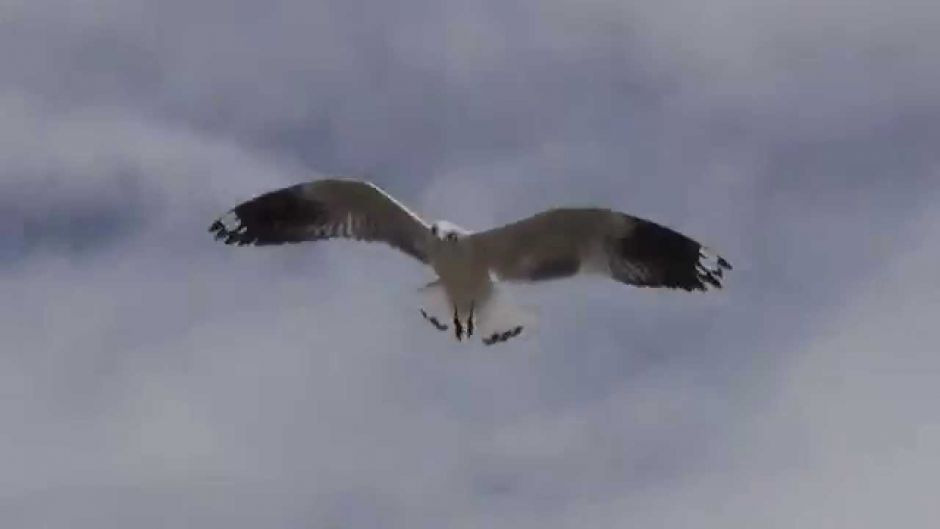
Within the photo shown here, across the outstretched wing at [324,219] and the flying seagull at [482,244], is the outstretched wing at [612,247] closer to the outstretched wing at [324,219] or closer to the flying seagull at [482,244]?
the flying seagull at [482,244]

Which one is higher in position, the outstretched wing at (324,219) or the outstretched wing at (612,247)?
the outstretched wing at (324,219)

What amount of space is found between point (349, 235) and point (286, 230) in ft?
1.30

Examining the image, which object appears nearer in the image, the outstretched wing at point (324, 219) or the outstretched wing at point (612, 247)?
the outstretched wing at point (612, 247)

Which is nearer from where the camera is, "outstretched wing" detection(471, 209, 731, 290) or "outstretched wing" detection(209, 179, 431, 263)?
"outstretched wing" detection(471, 209, 731, 290)

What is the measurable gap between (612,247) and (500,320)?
0.84m

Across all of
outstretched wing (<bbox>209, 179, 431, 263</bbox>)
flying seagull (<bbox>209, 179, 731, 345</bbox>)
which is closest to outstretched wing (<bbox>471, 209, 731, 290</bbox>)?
flying seagull (<bbox>209, 179, 731, 345</bbox>)

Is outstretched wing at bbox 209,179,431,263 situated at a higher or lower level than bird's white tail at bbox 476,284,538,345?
higher

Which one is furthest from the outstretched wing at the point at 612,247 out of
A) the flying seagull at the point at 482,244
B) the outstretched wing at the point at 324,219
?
the outstretched wing at the point at 324,219

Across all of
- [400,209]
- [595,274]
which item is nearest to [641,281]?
[595,274]

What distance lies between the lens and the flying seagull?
56.7ft

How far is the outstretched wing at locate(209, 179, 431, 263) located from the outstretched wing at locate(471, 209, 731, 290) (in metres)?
0.54

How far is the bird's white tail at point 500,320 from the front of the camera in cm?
1756

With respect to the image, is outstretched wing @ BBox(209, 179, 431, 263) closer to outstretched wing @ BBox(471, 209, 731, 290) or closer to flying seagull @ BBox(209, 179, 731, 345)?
flying seagull @ BBox(209, 179, 731, 345)

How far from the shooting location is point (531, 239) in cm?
1741
